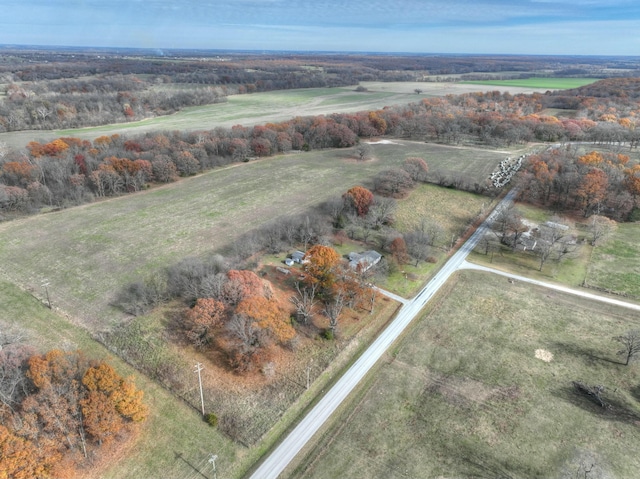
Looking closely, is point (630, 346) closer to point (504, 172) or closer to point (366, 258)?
point (366, 258)

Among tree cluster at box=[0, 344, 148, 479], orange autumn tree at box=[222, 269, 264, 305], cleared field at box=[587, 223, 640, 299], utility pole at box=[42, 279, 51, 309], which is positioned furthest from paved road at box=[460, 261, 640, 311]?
utility pole at box=[42, 279, 51, 309]

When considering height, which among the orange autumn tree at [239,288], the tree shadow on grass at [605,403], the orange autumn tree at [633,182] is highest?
the orange autumn tree at [633,182]

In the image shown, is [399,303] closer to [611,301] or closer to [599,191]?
[611,301]

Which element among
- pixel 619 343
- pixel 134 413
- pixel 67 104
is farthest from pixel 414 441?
pixel 67 104

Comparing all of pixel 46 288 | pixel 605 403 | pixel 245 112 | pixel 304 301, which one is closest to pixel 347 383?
pixel 304 301

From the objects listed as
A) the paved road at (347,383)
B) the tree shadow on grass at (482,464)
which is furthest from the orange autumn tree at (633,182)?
the tree shadow on grass at (482,464)

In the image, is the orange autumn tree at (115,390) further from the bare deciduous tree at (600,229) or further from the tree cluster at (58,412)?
the bare deciduous tree at (600,229)
